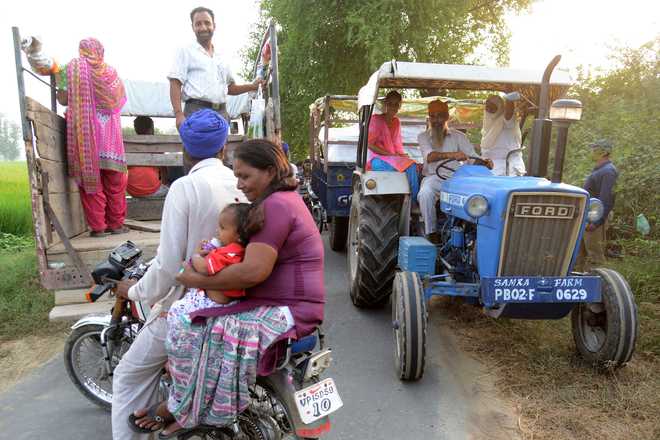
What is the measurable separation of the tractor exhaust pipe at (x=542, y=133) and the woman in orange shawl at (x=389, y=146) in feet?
4.29

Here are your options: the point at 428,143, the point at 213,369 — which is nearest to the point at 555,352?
the point at 428,143

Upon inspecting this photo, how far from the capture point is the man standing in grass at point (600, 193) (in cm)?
595

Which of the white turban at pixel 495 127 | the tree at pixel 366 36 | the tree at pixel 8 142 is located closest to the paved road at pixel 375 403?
the white turban at pixel 495 127

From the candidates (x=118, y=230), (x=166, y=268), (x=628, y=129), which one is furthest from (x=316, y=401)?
(x=628, y=129)

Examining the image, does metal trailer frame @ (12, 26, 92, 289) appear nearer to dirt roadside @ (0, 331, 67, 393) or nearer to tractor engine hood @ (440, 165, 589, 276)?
dirt roadside @ (0, 331, 67, 393)

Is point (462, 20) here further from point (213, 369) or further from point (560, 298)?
point (213, 369)

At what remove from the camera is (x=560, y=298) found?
3281 mm

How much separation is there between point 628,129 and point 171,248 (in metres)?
7.37

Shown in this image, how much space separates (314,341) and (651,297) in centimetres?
409

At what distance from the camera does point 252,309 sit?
198 centimetres

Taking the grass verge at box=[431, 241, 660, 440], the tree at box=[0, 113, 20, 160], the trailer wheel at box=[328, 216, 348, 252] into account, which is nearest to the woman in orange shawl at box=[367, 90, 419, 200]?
the grass verge at box=[431, 241, 660, 440]

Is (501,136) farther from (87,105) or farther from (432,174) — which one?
(87,105)

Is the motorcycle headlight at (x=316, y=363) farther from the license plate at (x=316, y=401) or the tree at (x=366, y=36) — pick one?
the tree at (x=366, y=36)

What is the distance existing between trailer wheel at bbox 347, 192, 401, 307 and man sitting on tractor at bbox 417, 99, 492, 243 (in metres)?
0.30
